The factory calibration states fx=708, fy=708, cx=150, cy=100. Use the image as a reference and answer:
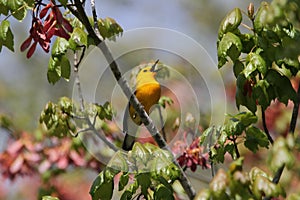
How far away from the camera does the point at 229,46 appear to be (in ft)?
7.77

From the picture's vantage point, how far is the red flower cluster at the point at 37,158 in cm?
482

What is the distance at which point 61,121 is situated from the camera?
3.27 metres

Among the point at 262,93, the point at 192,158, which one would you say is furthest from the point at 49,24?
the point at 192,158

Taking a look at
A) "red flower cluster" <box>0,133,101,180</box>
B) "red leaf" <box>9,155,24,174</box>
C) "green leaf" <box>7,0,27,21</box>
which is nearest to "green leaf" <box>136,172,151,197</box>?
"green leaf" <box>7,0,27,21</box>

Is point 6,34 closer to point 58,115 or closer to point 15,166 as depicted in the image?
point 58,115

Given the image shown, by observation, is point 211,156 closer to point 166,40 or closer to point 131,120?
point 131,120

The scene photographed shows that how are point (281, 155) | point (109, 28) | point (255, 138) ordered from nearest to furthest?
point (281, 155), point (255, 138), point (109, 28)

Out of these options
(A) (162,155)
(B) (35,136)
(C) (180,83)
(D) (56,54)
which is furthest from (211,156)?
(B) (35,136)

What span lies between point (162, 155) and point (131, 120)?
4.28 feet

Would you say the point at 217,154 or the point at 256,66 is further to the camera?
the point at 217,154

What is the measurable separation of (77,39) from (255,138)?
0.75 meters

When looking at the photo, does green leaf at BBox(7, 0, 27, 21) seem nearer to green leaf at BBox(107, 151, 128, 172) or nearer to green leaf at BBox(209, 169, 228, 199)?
green leaf at BBox(107, 151, 128, 172)

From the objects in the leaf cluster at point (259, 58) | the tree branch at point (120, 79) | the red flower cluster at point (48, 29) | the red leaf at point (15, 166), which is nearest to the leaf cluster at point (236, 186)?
the leaf cluster at point (259, 58)

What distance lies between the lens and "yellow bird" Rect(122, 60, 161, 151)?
3756 mm
